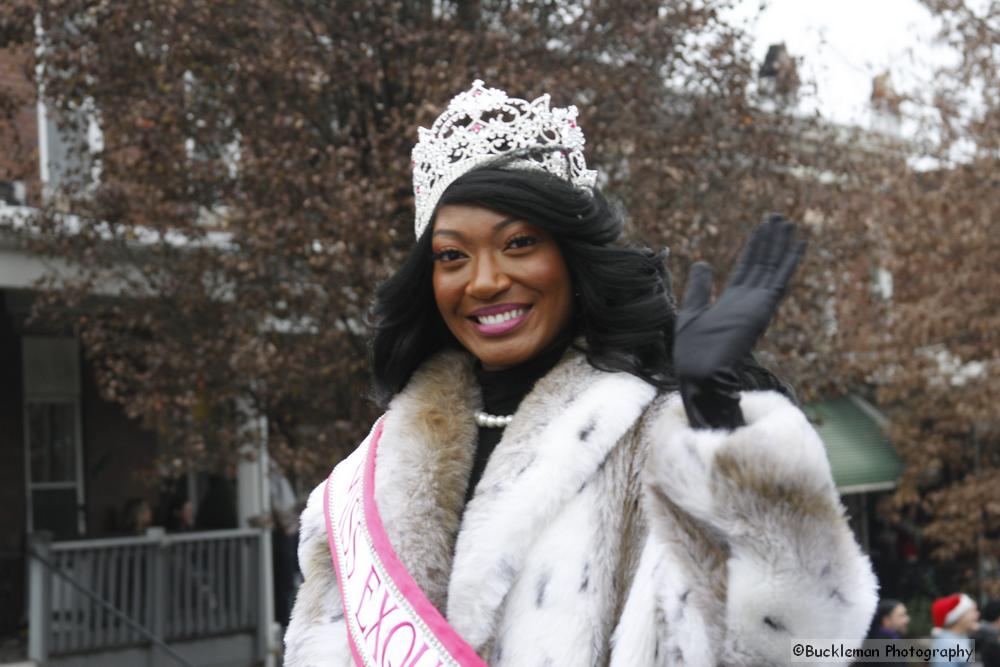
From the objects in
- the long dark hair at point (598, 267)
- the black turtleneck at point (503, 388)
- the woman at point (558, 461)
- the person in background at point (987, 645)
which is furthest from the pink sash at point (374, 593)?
the person in background at point (987, 645)

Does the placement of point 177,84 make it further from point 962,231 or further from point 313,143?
point 962,231

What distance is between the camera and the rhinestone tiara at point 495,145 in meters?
2.63

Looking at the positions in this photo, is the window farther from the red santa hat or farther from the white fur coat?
the white fur coat

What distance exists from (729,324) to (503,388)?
2.62ft

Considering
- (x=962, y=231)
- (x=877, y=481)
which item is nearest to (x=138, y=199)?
(x=962, y=231)

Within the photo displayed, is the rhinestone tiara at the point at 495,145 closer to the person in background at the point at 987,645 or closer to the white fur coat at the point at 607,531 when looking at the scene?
the white fur coat at the point at 607,531

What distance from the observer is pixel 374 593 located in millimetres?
2584

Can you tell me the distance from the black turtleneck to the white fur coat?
33 mm

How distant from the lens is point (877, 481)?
18.2m

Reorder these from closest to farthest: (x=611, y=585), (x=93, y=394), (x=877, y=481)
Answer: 1. (x=611, y=585)
2. (x=93, y=394)
3. (x=877, y=481)

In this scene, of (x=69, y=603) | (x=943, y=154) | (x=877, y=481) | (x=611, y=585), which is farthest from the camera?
(x=877, y=481)

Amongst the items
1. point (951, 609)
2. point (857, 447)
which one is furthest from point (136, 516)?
point (857, 447)

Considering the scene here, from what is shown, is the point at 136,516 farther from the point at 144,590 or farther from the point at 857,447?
the point at 857,447

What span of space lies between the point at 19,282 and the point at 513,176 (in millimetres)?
9013
